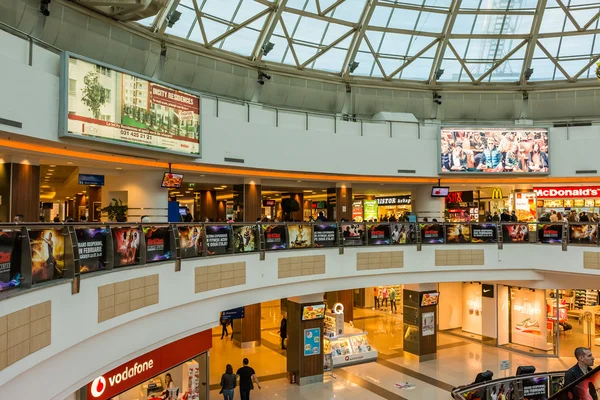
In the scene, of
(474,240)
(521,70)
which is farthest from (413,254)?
(521,70)

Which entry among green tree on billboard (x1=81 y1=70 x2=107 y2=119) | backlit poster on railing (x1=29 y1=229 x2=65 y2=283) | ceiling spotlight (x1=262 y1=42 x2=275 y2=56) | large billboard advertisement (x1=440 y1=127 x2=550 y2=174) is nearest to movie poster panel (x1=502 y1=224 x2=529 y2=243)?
large billboard advertisement (x1=440 y1=127 x2=550 y2=174)

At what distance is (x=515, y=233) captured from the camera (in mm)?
20234

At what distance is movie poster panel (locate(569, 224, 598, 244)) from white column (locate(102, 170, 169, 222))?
15.9 metres

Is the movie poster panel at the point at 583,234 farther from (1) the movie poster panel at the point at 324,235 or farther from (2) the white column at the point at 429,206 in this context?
(1) the movie poster panel at the point at 324,235

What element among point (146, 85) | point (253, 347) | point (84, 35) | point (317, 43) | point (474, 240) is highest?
point (317, 43)

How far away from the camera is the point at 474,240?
20094 millimetres

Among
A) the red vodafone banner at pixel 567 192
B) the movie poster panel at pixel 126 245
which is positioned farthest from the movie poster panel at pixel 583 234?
the movie poster panel at pixel 126 245

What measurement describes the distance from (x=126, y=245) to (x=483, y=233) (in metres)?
15.3

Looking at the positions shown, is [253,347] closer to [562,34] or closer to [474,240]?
[474,240]

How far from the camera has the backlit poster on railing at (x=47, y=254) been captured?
6.50 meters

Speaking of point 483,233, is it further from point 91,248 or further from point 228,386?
point 91,248

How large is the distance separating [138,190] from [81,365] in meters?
11.4

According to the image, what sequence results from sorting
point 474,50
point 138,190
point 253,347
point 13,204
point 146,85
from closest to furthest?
point 13,204 → point 146,85 → point 138,190 → point 253,347 → point 474,50

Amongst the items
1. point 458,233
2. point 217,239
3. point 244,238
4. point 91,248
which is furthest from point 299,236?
point 91,248
